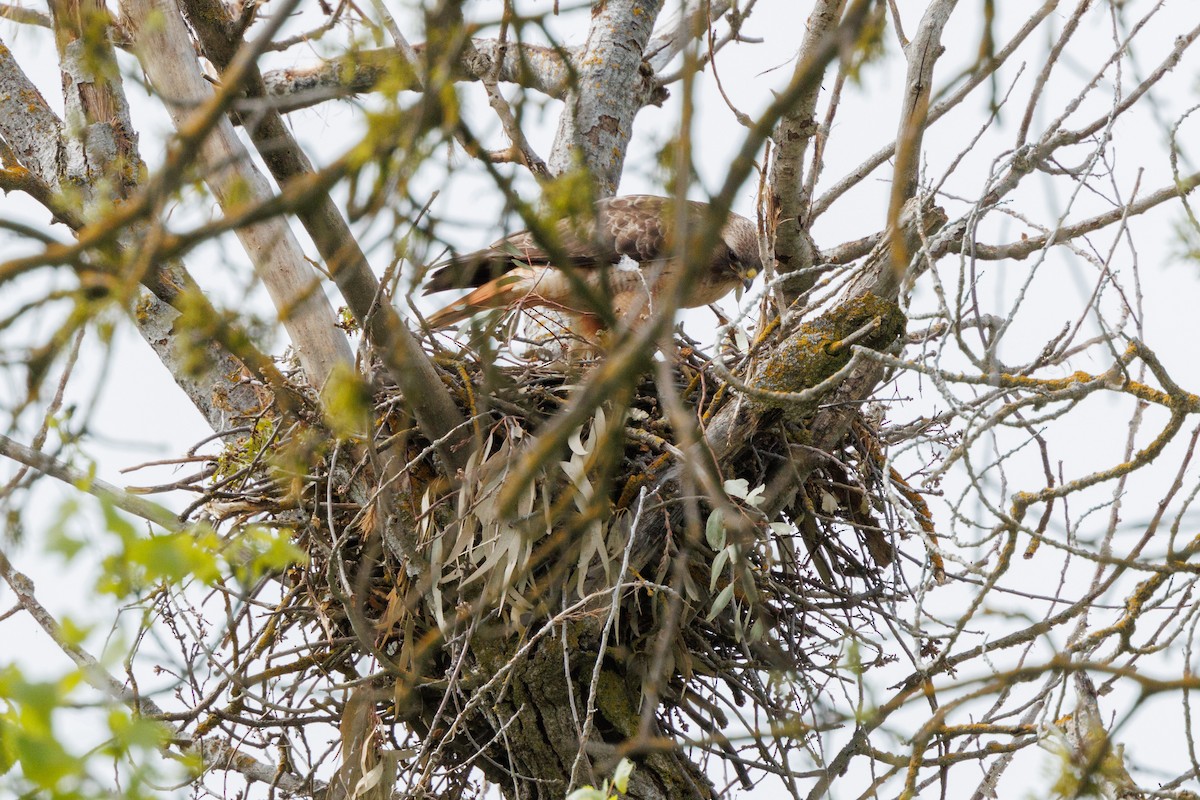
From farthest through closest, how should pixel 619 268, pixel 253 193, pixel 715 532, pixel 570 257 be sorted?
pixel 619 268
pixel 570 257
pixel 715 532
pixel 253 193

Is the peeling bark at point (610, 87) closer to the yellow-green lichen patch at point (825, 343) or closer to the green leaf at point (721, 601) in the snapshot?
the yellow-green lichen patch at point (825, 343)

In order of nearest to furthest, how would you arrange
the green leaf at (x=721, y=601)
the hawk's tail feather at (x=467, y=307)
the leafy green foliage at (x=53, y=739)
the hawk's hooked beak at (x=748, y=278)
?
1. the leafy green foliage at (x=53, y=739)
2. the green leaf at (x=721, y=601)
3. the hawk's tail feather at (x=467, y=307)
4. the hawk's hooked beak at (x=748, y=278)

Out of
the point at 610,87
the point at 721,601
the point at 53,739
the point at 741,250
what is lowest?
the point at 53,739

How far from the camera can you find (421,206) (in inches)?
89.7

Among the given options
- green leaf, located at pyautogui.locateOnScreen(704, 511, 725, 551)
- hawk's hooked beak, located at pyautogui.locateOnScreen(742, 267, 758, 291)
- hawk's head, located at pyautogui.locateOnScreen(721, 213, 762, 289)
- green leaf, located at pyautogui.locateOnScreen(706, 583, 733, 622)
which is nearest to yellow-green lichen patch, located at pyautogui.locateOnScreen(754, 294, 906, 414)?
green leaf, located at pyautogui.locateOnScreen(704, 511, 725, 551)

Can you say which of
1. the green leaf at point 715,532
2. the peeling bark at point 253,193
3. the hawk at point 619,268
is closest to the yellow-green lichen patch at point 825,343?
the green leaf at point 715,532

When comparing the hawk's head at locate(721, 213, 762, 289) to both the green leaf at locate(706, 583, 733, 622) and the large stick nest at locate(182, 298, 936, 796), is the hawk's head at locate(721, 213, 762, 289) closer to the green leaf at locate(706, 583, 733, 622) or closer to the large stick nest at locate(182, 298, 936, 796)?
the large stick nest at locate(182, 298, 936, 796)

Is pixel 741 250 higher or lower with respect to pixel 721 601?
higher

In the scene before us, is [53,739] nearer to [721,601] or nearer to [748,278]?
[721,601]

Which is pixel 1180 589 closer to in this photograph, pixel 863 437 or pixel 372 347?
pixel 863 437

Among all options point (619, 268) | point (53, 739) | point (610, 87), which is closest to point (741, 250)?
→ point (619, 268)

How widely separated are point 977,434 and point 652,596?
1.43m

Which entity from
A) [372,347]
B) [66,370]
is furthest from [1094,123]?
[66,370]

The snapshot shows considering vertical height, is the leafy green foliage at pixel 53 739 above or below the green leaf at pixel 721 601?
below
